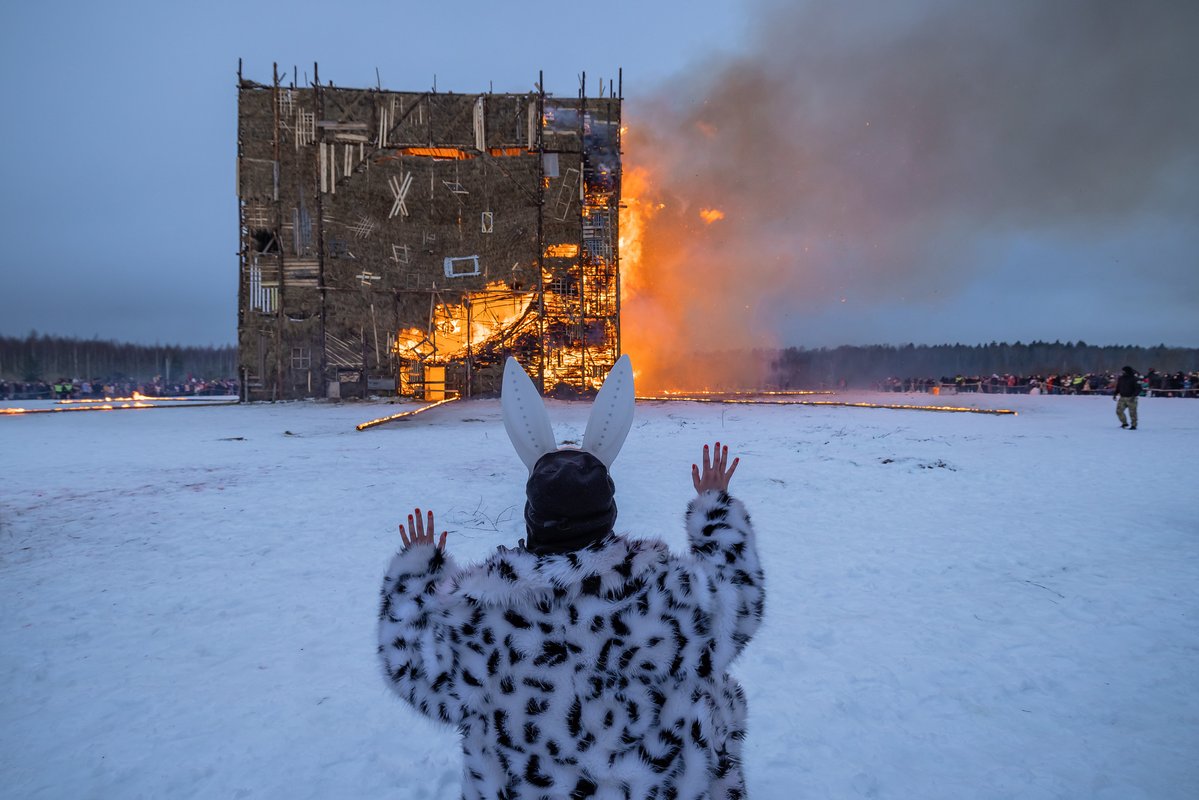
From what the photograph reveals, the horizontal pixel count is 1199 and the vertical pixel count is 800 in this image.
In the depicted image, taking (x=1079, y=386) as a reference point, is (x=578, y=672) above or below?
below

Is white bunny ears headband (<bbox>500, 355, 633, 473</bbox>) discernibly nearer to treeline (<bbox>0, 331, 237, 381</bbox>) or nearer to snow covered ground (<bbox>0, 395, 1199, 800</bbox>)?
snow covered ground (<bbox>0, 395, 1199, 800</bbox>)

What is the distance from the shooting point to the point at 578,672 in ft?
4.81

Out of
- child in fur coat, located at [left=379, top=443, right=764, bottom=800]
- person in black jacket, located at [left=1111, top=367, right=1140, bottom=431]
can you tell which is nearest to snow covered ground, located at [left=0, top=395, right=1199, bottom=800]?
child in fur coat, located at [left=379, top=443, right=764, bottom=800]

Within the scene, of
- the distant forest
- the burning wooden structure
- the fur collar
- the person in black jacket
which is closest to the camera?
the fur collar

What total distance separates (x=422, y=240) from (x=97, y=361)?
110759mm

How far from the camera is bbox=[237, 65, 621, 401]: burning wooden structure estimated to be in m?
29.8

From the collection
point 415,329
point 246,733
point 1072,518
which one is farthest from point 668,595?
point 415,329

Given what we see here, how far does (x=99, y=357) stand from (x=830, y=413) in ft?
441

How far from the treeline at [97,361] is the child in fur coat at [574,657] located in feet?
345

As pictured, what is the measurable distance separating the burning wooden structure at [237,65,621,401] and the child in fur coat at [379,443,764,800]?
28642 millimetres

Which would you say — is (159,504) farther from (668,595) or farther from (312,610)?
(668,595)

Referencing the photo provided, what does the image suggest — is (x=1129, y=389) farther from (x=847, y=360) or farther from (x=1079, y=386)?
(x=847, y=360)

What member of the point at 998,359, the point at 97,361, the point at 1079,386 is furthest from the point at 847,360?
the point at 97,361

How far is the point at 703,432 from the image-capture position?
54.5ft
